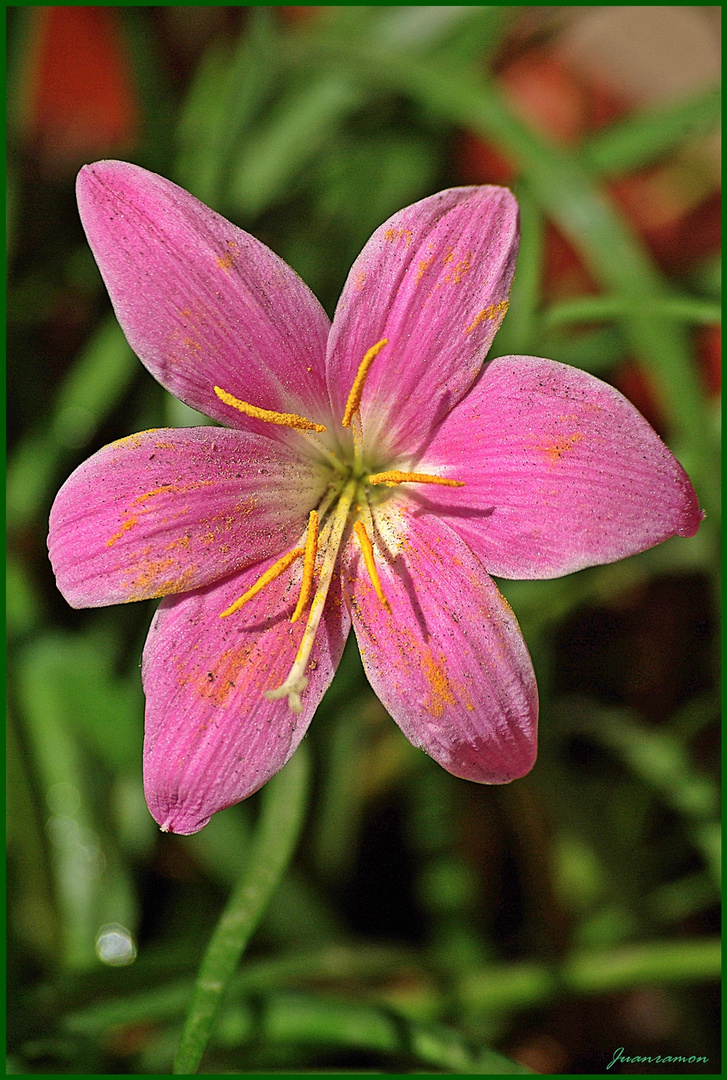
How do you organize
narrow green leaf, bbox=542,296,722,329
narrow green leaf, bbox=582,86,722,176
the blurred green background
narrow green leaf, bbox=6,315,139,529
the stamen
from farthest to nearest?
narrow green leaf, bbox=6,315,139,529 → narrow green leaf, bbox=582,86,722,176 → the blurred green background → narrow green leaf, bbox=542,296,722,329 → the stamen

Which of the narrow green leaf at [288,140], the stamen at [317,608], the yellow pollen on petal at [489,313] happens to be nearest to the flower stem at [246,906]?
the stamen at [317,608]

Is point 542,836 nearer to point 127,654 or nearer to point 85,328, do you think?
point 127,654

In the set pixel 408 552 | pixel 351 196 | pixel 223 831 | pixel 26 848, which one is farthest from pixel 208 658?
pixel 351 196

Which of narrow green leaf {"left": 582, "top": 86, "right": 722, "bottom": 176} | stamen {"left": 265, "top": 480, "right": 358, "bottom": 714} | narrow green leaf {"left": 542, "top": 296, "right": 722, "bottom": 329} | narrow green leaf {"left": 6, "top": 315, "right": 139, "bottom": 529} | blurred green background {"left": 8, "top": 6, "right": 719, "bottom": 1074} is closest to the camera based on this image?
stamen {"left": 265, "top": 480, "right": 358, "bottom": 714}

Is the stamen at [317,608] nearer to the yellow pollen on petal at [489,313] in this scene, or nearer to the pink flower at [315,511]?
the pink flower at [315,511]

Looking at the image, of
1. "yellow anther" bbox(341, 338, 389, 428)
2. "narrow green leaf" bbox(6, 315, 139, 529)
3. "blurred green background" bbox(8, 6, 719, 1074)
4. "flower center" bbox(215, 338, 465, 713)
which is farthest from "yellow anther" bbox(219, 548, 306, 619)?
"narrow green leaf" bbox(6, 315, 139, 529)

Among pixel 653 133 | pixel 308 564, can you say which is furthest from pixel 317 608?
pixel 653 133

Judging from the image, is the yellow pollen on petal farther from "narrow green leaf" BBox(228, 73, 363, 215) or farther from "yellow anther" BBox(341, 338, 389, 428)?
"narrow green leaf" BBox(228, 73, 363, 215)
